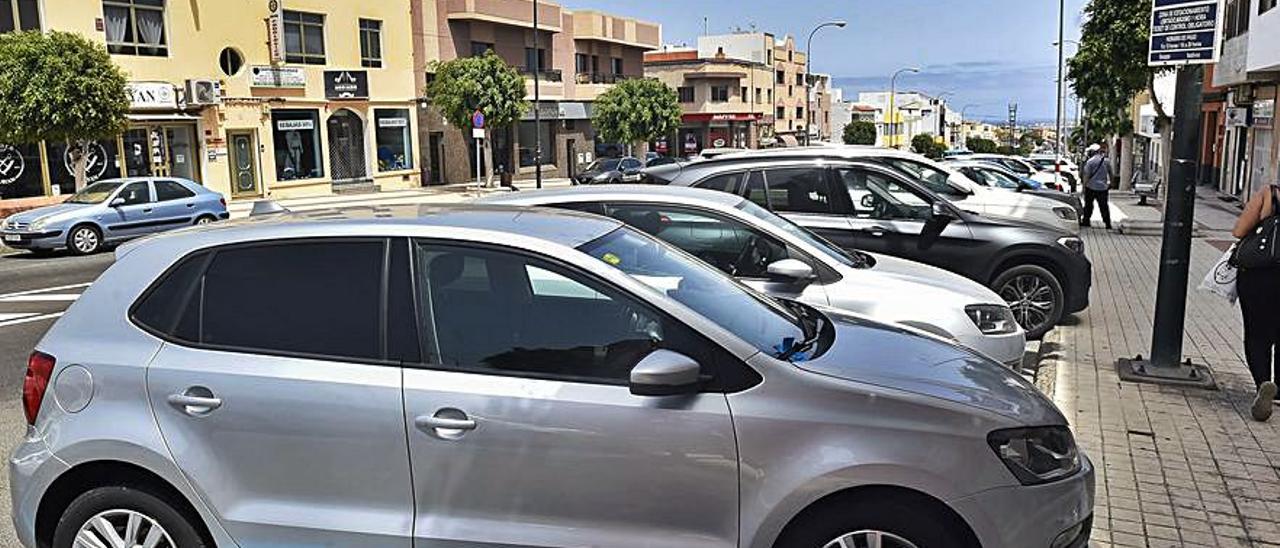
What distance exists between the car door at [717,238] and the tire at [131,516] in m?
3.47

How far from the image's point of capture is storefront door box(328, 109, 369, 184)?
3447 centimetres

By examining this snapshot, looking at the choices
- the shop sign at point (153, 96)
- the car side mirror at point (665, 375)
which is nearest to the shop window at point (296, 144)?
the shop sign at point (153, 96)

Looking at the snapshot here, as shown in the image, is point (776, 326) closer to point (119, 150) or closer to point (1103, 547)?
point (1103, 547)

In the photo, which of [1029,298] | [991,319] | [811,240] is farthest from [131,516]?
[1029,298]

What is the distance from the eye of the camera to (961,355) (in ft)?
12.4

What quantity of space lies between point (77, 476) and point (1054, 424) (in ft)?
11.8

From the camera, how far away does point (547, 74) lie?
45.6m

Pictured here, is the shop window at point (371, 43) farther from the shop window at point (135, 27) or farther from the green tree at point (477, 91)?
the shop window at point (135, 27)

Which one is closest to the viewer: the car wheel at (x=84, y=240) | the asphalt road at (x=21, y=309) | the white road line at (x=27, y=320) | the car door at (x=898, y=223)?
the asphalt road at (x=21, y=309)

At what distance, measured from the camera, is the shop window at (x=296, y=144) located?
32.2 metres

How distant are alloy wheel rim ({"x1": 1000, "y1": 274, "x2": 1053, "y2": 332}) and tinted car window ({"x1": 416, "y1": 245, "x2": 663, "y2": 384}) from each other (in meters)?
6.11

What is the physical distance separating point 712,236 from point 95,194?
1551 centimetres

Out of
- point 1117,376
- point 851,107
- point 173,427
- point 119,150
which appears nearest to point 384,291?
point 173,427

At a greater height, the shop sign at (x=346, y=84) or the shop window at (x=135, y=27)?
the shop window at (x=135, y=27)
